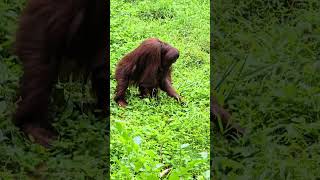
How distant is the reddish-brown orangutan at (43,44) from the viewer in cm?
363

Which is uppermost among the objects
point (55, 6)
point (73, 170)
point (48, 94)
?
point (55, 6)

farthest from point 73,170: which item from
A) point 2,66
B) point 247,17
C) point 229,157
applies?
point 247,17

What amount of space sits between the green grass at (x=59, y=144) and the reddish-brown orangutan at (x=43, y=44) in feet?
0.33

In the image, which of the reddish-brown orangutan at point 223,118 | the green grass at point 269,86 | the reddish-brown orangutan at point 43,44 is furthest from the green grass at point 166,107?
the reddish-brown orangutan at point 43,44

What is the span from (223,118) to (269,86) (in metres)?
0.47

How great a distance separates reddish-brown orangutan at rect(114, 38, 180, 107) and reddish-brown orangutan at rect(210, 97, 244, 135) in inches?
45.2

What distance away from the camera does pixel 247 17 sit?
6.21 meters

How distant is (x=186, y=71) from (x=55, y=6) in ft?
8.03

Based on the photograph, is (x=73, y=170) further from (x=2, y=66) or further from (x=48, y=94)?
(x=2, y=66)

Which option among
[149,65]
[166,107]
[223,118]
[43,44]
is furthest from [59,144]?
[149,65]

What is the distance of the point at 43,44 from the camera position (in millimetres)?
3654

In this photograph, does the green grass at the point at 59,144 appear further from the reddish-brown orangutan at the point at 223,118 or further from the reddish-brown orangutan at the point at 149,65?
the reddish-brown orangutan at the point at 149,65

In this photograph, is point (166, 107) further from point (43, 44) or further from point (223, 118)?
point (43, 44)

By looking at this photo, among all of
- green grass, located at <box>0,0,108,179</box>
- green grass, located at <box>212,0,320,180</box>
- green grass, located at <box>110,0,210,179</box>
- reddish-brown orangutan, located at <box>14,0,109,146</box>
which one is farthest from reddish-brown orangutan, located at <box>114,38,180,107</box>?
reddish-brown orangutan, located at <box>14,0,109,146</box>
